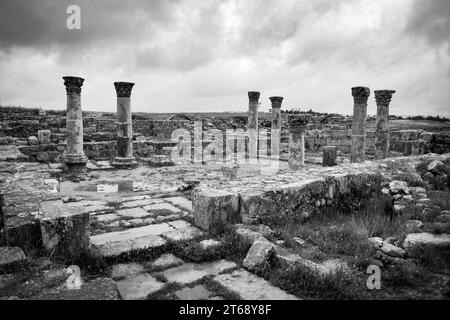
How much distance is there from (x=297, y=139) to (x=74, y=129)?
8.62 m

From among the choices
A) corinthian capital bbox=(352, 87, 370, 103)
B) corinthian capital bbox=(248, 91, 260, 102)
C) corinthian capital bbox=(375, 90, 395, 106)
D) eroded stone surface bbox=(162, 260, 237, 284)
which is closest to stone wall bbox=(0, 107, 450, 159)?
corinthian capital bbox=(375, 90, 395, 106)

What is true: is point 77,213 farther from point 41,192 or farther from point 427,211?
point 427,211

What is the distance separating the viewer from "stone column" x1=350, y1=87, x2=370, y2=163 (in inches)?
522

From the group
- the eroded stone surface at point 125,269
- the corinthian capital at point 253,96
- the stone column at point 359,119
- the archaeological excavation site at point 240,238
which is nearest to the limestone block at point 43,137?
the archaeological excavation site at point 240,238

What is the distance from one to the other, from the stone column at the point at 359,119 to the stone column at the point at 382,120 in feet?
3.44

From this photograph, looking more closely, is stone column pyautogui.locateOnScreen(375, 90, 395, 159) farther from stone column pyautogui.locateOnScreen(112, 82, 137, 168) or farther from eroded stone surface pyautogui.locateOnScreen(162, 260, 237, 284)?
eroded stone surface pyautogui.locateOnScreen(162, 260, 237, 284)

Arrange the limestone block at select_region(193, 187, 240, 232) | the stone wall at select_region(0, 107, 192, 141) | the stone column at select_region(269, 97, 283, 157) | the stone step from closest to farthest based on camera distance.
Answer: the stone step → the limestone block at select_region(193, 187, 240, 232) → the stone wall at select_region(0, 107, 192, 141) → the stone column at select_region(269, 97, 283, 157)

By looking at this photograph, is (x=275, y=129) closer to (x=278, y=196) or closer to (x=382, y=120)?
(x=382, y=120)

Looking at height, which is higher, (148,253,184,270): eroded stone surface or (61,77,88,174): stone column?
(61,77,88,174): stone column

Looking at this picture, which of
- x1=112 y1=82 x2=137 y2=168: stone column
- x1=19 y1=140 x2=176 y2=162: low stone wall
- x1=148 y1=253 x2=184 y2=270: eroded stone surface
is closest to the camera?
x1=148 y1=253 x2=184 y2=270: eroded stone surface

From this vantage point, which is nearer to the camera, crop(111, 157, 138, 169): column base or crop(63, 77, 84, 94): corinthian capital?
crop(63, 77, 84, 94): corinthian capital

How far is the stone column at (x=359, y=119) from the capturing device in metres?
13.3

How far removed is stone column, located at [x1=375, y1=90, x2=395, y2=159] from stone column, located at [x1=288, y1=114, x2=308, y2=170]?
3.83 metres
